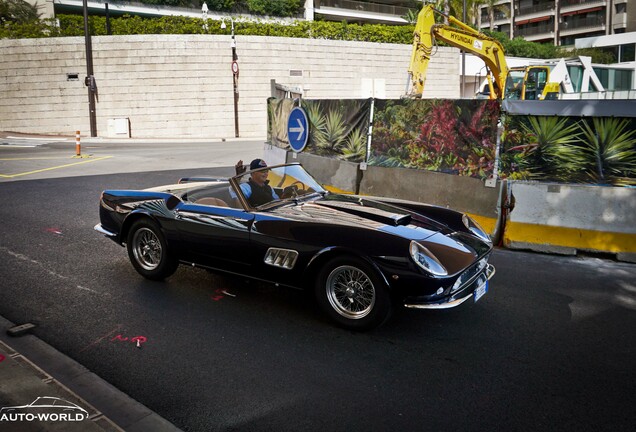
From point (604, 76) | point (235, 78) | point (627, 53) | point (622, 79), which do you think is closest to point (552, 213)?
point (235, 78)

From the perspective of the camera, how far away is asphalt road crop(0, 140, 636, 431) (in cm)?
342

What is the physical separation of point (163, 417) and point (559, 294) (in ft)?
13.2

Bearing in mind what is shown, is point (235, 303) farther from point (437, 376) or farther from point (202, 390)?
point (437, 376)

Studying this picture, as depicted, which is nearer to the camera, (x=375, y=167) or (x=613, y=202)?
(x=613, y=202)

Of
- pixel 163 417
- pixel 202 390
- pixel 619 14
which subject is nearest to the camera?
pixel 163 417

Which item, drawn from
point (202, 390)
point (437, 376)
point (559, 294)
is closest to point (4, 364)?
point (202, 390)

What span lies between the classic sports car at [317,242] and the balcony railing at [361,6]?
152 ft

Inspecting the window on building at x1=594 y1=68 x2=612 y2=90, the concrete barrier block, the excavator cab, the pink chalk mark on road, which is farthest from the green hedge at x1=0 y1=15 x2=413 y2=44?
the pink chalk mark on road

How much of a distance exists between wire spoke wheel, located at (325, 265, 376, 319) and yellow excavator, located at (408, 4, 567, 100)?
11.5 meters

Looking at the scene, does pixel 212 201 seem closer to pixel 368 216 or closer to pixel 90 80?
pixel 368 216

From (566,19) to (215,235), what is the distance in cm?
7483

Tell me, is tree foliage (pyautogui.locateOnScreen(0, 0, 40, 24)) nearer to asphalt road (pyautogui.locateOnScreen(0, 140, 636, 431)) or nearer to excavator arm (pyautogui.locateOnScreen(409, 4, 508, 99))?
excavator arm (pyautogui.locateOnScreen(409, 4, 508, 99))

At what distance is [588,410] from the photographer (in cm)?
342

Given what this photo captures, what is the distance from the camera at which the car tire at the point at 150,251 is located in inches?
223
